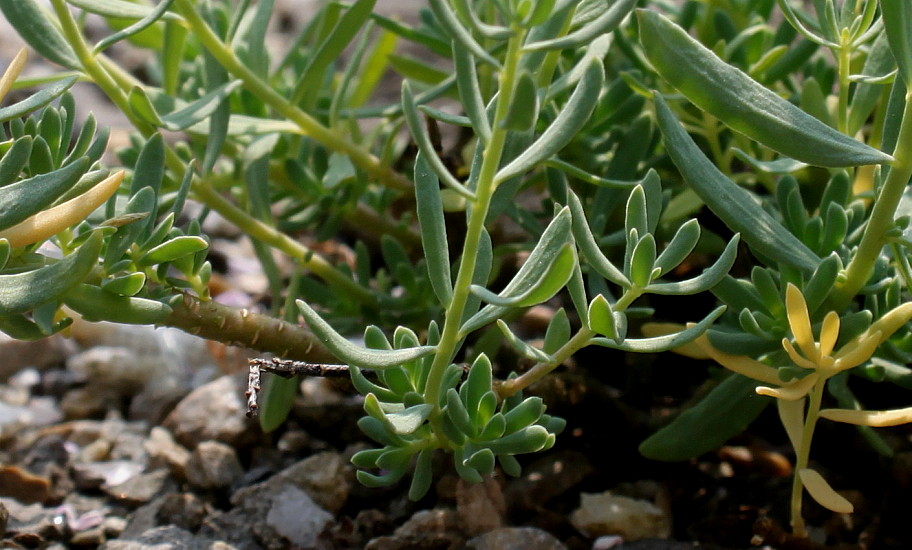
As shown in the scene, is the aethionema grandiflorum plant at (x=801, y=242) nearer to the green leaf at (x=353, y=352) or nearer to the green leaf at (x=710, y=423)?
the green leaf at (x=710, y=423)

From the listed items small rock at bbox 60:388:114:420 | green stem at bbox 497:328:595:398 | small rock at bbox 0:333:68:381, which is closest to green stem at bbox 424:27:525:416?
green stem at bbox 497:328:595:398

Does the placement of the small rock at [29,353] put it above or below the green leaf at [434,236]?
below

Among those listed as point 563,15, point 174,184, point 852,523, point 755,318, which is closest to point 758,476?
point 852,523

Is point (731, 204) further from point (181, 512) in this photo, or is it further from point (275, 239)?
point (181, 512)

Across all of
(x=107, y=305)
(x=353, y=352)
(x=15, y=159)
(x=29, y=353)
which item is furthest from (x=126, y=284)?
(x=29, y=353)

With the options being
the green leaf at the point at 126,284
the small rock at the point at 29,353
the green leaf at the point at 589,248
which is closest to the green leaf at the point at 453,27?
the green leaf at the point at 589,248

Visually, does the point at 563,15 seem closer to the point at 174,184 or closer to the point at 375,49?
the point at 174,184

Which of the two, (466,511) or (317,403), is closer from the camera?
(466,511)
